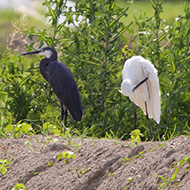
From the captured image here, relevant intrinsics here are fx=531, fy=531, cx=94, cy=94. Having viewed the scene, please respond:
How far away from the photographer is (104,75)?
5969 mm

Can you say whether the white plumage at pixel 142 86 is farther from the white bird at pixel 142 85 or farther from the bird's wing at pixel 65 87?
the bird's wing at pixel 65 87

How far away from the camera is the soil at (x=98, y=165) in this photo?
3139 mm

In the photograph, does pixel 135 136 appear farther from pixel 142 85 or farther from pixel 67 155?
pixel 142 85

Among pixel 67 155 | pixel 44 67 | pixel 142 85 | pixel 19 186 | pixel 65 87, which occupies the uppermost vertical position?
pixel 44 67

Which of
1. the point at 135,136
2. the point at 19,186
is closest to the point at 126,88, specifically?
the point at 135,136

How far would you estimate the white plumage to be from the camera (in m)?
5.57

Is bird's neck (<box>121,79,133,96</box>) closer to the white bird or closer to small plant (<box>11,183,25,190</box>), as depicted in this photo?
the white bird

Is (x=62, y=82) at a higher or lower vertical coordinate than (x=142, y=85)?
higher

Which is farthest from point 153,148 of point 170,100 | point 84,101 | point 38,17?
point 38,17

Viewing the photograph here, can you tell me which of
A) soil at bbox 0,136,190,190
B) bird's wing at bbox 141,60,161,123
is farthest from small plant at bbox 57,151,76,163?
bird's wing at bbox 141,60,161,123

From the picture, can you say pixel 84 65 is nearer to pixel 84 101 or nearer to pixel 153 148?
pixel 84 101

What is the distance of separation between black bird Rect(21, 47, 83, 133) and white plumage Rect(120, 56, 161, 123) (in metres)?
0.54

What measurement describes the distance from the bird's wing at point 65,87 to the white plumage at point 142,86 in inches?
20.8

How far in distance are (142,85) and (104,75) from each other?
17.5 inches
